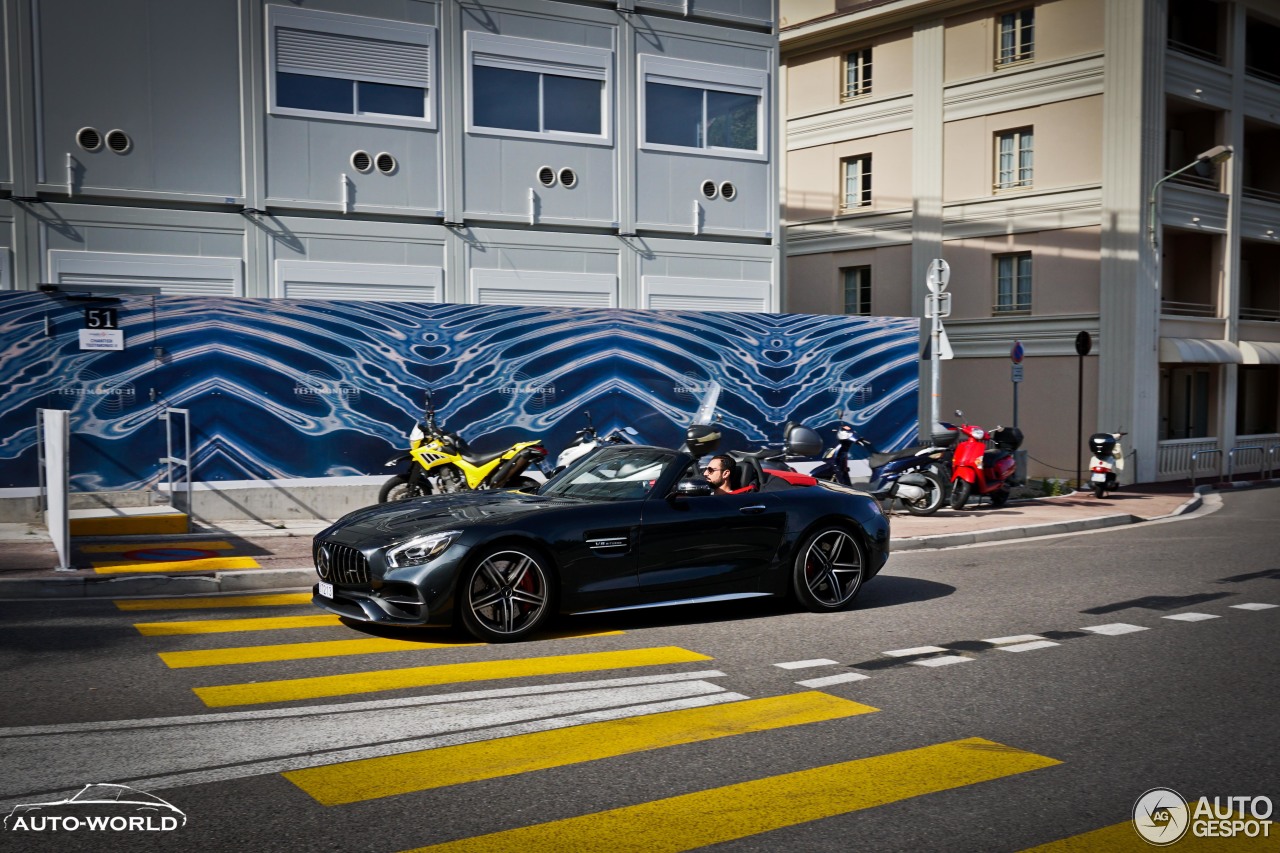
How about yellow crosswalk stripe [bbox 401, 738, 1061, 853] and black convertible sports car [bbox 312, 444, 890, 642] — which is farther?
black convertible sports car [bbox 312, 444, 890, 642]

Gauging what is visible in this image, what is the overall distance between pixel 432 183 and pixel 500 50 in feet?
8.27

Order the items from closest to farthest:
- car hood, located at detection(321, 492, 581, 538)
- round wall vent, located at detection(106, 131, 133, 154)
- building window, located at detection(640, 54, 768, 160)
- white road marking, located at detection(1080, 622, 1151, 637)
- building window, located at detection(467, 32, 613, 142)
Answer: car hood, located at detection(321, 492, 581, 538) < white road marking, located at detection(1080, 622, 1151, 637) < round wall vent, located at detection(106, 131, 133, 154) < building window, located at detection(467, 32, 613, 142) < building window, located at detection(640, 54, 768, 160)

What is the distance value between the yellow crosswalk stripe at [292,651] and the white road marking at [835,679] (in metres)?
1.91

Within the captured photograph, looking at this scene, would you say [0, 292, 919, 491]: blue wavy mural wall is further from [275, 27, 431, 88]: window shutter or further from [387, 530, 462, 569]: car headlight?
[387, 530, 462, 569]: car headlight

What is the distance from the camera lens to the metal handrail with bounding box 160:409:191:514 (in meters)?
14.0

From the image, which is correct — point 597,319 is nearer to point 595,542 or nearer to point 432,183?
point 432,183

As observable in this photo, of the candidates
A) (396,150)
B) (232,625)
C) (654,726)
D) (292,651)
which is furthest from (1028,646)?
(396,150)

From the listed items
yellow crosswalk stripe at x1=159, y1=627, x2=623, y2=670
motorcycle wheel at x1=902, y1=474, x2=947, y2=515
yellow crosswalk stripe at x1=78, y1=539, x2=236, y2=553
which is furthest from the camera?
motorcycle wheel at x1=902, y1=474, x2=947, y2=515

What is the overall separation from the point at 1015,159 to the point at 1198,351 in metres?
6.44

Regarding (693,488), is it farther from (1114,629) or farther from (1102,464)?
(1102,464)

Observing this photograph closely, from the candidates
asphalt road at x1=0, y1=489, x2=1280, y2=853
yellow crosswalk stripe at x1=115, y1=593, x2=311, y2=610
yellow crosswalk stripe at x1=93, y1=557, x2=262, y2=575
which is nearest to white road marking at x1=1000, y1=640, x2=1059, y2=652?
asphalt road at x1=0, y1=489, x2=1280, y2=853

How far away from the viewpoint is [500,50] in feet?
63.8

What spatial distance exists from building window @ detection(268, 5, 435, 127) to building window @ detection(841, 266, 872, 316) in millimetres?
17650

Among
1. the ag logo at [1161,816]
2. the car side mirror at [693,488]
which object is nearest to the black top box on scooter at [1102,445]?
the car side mirror at [693,488]
